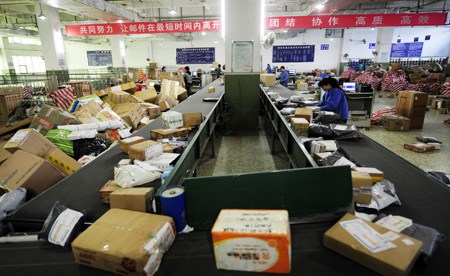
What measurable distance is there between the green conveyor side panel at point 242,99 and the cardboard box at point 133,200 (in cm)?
427

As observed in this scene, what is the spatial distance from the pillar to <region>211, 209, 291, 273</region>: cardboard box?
34.2 feet

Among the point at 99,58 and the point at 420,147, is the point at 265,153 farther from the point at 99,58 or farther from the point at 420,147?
the point at 99,58

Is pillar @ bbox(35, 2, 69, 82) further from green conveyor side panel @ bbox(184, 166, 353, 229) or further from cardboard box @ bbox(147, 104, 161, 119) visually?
green conveyor side panel @ bbox(184, 166, 353, 229)

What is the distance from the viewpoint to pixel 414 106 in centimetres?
573

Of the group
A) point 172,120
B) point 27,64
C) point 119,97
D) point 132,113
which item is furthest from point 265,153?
point 27,64

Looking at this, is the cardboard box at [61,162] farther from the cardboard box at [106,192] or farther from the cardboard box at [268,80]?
the cardboard box at [268,80]

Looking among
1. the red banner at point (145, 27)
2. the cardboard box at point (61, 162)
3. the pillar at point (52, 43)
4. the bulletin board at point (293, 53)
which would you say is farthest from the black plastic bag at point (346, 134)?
the bulletin board at point (293, 53)

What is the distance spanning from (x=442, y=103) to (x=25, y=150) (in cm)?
978

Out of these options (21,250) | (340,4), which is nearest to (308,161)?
(21,250)

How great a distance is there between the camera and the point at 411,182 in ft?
5.93

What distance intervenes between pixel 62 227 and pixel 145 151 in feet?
3.04

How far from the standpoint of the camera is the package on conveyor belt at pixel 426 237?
1098 millimetres

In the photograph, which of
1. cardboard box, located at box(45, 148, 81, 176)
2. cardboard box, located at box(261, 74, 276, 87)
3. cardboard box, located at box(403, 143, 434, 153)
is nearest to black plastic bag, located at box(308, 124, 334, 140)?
cardboard box, located at box(45, 148, 81, 176)

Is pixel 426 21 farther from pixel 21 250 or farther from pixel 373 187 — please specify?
pixel 21 250
